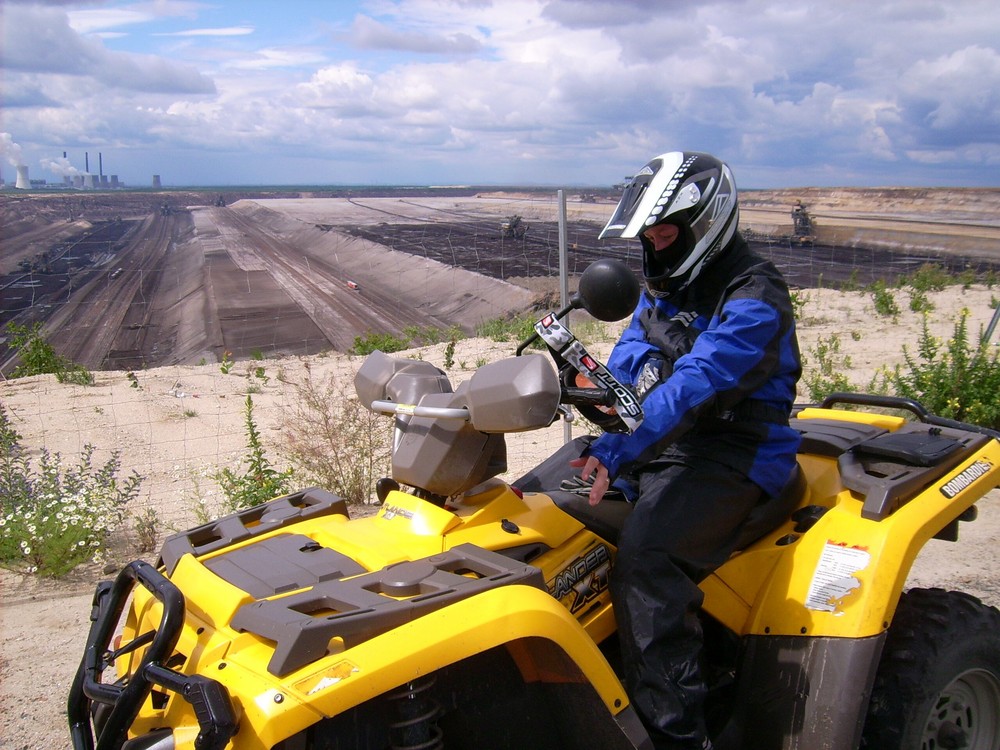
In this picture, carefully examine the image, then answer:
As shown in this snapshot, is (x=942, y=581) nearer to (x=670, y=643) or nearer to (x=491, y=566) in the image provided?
(x=670, y=643)

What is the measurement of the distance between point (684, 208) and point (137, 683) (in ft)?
7.28

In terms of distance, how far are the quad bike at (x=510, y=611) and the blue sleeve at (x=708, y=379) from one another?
0.41 ft

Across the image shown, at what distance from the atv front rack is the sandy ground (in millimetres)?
1565

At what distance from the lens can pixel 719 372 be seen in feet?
8.97

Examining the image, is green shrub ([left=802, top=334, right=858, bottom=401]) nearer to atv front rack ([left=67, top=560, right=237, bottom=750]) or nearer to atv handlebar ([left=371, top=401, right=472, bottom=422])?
atv handlebar ([left=371, top=401, right=472, bottom=422])

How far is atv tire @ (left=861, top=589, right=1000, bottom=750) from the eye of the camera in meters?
2.94

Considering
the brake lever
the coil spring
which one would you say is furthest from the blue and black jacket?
the coil spring

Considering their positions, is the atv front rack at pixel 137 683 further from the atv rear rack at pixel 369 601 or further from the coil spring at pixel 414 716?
the coil spring at pixel 414 716

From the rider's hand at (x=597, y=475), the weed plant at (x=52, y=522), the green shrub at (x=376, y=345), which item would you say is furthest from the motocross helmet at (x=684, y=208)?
the green shrub at (x=376, y=345)

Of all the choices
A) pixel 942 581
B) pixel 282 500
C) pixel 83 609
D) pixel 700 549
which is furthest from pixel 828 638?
pixel 83 609

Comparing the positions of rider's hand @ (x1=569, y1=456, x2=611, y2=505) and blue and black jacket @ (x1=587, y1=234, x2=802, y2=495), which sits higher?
blue and black jacket @ (x1=587, y1=234, x2=802, y2=495)

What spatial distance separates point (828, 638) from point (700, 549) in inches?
20.9

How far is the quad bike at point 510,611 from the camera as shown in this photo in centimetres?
207

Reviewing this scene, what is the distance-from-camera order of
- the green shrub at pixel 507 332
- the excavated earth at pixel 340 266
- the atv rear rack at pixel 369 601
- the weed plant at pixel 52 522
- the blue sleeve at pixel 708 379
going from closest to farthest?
1. the atv rear rack at pixel 369 601
2. the blue sleeve at pixel 708 379
3. the weed plant at pixel 52 522
4. the green shrub at pixel 507 332
5. the excavated earth at pixel 340 266
